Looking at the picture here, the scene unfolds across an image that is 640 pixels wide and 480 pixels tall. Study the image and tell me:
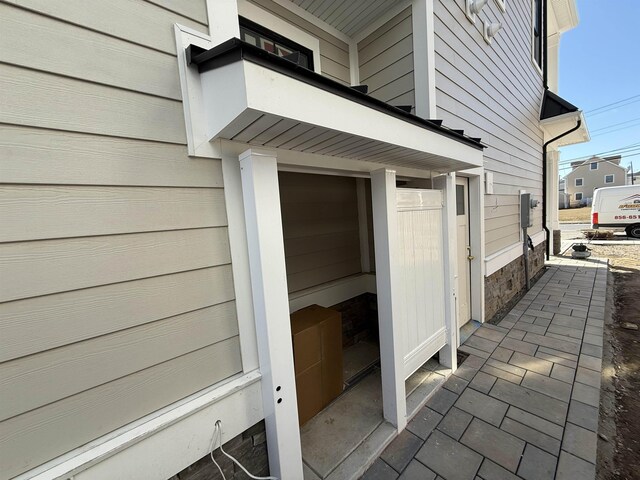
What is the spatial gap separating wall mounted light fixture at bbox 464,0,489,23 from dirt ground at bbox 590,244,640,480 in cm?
419

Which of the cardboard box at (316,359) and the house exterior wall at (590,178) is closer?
the cardboard box at (316,359)

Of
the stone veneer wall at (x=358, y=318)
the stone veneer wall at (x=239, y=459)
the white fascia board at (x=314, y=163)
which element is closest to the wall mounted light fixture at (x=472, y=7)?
the white fascia board at (x=314, y=163)

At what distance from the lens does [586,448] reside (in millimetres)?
1777

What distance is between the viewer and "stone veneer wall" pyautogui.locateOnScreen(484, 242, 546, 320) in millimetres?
3806

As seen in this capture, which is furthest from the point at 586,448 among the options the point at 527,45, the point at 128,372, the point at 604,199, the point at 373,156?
the point at 604,199

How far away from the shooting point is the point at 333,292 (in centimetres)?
316

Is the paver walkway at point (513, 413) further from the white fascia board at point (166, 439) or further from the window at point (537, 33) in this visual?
the window at point (537, 33)

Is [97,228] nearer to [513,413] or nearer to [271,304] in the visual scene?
[271,304]

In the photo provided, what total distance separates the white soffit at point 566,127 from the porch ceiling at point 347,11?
5.62m

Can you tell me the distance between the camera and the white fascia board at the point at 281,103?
0.93 metres

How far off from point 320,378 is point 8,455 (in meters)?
1.82

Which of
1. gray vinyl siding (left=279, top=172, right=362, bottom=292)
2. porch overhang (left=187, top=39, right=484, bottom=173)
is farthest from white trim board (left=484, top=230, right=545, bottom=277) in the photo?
porch overhang (left=187, top=39, right=484, bottom=173)

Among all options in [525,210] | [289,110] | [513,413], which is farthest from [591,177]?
[289,110]

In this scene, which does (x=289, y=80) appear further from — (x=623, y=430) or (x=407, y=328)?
(x=623, y=430)
